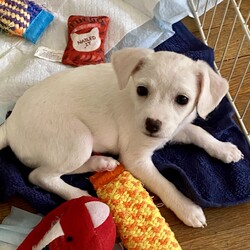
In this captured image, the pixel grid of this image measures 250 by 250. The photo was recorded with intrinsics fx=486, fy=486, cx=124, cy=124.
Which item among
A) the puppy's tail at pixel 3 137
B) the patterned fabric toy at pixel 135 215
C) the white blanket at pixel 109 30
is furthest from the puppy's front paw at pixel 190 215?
the white blanket at pixel 109 30

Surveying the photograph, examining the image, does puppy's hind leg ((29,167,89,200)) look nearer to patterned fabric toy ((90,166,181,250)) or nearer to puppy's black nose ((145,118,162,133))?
patterned fabric toy ((90,166,181,250))

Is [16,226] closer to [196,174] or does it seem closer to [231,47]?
[196,174]

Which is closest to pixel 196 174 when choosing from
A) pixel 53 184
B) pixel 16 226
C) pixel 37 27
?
pixel 53 184

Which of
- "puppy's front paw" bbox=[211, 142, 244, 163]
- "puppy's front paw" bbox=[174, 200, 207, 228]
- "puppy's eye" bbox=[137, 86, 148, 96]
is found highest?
"puppy's eye" bbox=[137, 86, 148, 96]

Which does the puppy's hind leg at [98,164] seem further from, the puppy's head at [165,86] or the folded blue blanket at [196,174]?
the puppy's head at [165,86]

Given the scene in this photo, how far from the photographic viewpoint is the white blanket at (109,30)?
2.36 m

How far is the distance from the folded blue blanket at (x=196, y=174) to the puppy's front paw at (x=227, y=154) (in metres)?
0.02

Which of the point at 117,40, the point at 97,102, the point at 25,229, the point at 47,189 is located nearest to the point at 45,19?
the point at 117,40

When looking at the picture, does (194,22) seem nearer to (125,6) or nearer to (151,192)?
(125,6)

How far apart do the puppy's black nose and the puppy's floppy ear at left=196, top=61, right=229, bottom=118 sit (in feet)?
0.52

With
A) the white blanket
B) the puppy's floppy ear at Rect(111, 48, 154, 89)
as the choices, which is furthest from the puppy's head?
the white blanket

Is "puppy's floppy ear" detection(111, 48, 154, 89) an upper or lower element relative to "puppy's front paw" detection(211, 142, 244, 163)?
upper

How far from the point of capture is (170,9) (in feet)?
8.13

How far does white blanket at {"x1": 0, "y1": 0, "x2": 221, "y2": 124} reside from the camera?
2.36m
